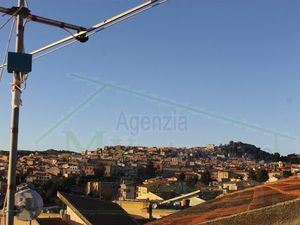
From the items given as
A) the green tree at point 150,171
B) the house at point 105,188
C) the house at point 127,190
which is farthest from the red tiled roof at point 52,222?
the green tree at point 150,171

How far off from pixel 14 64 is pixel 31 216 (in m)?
1.51

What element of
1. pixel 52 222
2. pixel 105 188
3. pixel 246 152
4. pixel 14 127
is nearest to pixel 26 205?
pixel 14 127

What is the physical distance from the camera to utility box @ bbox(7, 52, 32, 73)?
4.91 meters

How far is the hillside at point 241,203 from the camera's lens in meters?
4.72

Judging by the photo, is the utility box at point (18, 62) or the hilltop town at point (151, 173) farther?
the hilltop town at point (151, 173)

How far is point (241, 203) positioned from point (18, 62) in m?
2.68

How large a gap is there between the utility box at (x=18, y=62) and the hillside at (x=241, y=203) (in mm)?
2259

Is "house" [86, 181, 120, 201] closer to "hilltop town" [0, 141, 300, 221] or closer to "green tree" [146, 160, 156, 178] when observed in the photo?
"hilltop town" [0, 141, 300, 221]

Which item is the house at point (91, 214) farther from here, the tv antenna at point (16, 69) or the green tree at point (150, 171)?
the green tree at point (150, 171)

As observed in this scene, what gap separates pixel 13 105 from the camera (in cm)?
499

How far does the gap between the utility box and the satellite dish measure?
123 cm

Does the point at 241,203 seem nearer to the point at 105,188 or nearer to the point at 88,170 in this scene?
the point at 105,188

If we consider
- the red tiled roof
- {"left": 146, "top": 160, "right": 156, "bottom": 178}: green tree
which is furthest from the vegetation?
the red tiled roof

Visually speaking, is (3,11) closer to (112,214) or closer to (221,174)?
(112,214)
